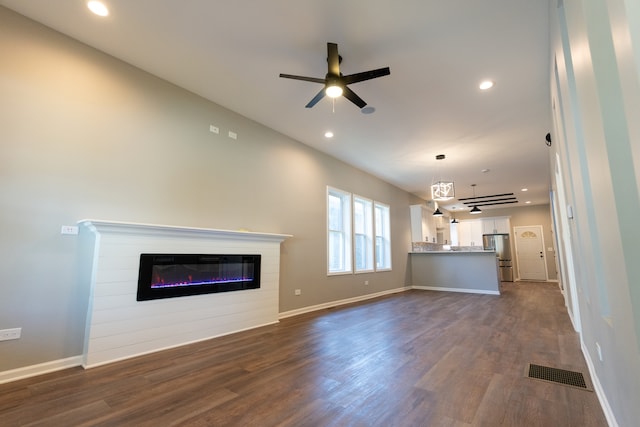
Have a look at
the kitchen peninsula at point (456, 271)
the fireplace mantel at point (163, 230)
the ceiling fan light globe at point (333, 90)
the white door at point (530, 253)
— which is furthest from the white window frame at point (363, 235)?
the white door at point (530, 253)

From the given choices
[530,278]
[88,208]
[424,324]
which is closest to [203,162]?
[88,208]

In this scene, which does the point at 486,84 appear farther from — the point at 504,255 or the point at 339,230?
the point at 504,255

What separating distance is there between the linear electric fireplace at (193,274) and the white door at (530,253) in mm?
11569

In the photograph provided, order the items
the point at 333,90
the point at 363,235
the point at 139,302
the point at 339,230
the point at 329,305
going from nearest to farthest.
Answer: the point at 333,90
the point at 139,302
the point at 329,305
the point at 339,230
the point at 363,235

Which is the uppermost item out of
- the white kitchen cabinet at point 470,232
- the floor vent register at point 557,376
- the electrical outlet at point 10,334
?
the white kitchen cabinet at point 470,232

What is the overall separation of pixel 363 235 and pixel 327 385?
16.5 ft

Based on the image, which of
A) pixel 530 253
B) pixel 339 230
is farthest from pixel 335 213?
pixel 530 253

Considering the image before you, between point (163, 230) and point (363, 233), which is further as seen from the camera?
Result: point (363, 233)

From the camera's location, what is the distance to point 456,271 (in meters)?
8.19

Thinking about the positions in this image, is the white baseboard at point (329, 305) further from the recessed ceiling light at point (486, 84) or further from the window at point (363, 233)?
the recessed ceiling light at point (486, 84)

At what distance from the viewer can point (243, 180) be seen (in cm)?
441

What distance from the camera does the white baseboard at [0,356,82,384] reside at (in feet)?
7.89

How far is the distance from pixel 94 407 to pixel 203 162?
9.31ft

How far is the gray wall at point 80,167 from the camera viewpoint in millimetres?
2564
